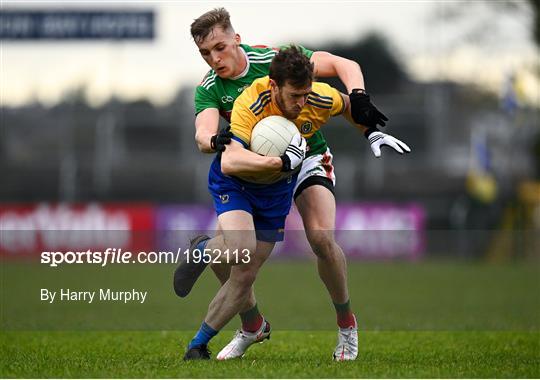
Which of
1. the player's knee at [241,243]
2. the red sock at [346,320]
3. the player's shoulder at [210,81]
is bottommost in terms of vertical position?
the red sock at [346,320]

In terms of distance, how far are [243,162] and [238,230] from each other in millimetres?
479

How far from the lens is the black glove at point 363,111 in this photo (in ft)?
24.5

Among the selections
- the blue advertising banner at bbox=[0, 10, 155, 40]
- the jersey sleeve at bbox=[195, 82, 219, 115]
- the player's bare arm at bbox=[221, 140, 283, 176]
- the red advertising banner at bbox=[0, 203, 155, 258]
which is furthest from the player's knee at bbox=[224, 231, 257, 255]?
the red advertising banner at bbox=[0, 203, 155, 258]

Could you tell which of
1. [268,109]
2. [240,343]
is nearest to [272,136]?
[268,109]

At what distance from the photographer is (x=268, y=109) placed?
733 centimetres

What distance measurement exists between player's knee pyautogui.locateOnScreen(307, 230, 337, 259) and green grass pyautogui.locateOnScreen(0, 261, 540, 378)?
0.76 m

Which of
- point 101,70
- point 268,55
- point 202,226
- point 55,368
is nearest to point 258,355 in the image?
point 55,368

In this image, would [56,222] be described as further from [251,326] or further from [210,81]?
[210,81]

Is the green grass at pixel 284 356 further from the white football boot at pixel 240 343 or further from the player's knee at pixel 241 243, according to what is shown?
the player's knee at pixel 241 243

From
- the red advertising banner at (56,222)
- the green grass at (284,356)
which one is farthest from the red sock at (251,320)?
the red advertising banner at (56,222)

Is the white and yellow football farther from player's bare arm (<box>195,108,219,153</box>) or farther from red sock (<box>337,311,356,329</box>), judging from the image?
red sock (<box>337,311,356,329</box>)

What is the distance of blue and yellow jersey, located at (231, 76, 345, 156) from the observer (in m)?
7.27

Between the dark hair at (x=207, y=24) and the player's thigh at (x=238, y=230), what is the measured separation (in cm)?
123

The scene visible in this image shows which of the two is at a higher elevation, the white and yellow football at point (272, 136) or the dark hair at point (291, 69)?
the dark hair at point (291, 69)
